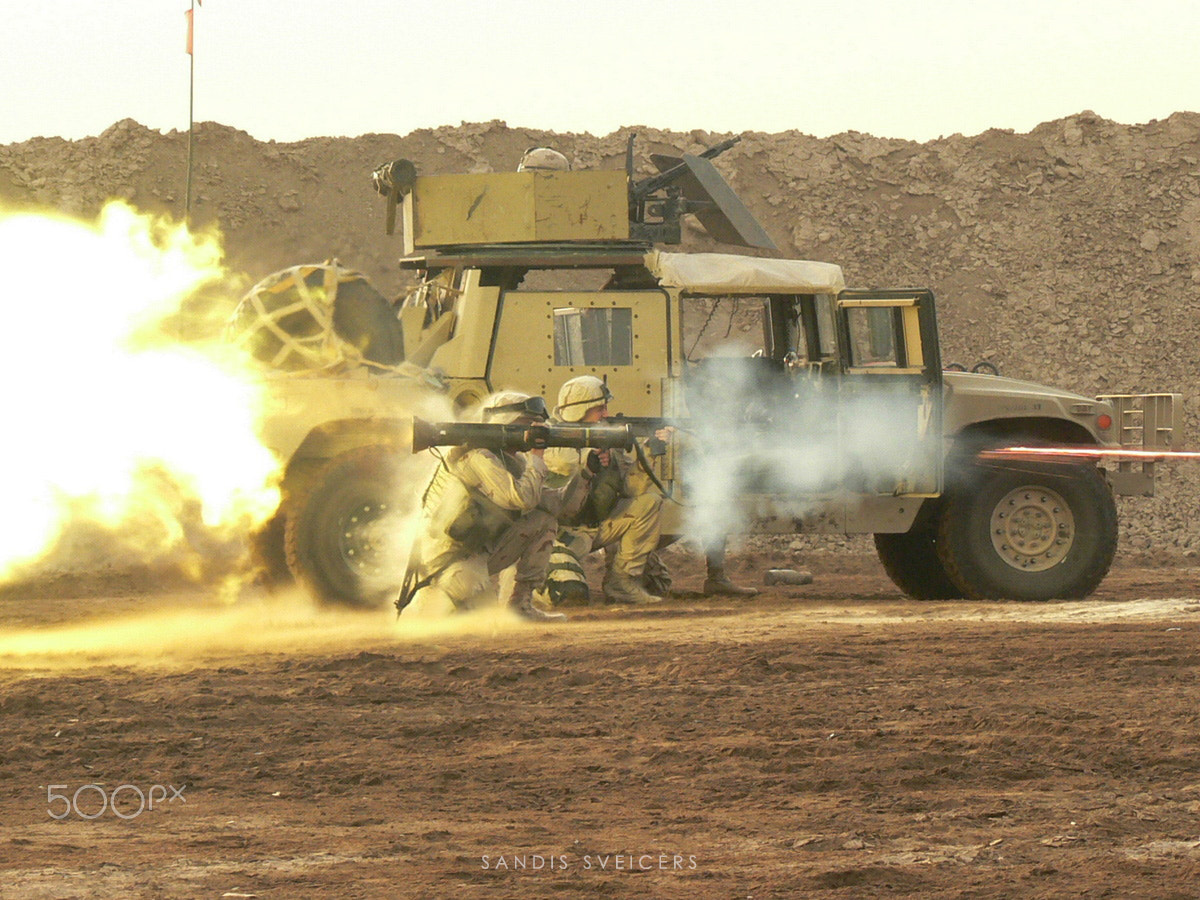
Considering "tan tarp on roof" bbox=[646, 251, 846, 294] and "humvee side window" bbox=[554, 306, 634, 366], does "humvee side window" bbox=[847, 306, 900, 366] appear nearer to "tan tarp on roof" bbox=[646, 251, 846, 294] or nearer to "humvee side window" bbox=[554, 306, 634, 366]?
"tan tarp on roof" bbox=[646, 251, 846, 294]

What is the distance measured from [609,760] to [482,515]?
436cm

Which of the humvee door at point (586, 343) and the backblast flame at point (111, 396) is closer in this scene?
the backblast flame at point (111, 396)

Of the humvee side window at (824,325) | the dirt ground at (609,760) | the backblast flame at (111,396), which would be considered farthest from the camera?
the humvee side window at (824,325)

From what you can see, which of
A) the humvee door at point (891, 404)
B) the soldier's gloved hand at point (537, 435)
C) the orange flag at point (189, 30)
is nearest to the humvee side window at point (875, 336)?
the humvee door at point (891, 404)

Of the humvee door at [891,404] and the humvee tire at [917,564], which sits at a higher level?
the humvee door at [891,404]

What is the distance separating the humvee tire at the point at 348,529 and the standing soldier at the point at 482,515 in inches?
33.9

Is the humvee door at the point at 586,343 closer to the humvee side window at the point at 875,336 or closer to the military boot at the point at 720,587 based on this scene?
the humvee side window at the point at 875,336

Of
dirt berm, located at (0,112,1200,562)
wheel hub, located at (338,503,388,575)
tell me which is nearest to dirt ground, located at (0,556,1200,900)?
wheel hub, located at (338,503,388,575)

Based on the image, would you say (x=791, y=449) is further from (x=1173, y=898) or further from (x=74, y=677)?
(x=1173, y=898)

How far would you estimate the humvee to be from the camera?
13008 mm

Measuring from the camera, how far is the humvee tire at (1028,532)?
43.8 ft

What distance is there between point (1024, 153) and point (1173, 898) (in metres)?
33.1

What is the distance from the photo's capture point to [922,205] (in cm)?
3553

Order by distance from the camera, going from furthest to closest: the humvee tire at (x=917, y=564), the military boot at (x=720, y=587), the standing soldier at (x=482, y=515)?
the military boot at (x=720, y=587), the humvee tire at (x=917, y=564), the standing soldier at (x=482, y=515)
